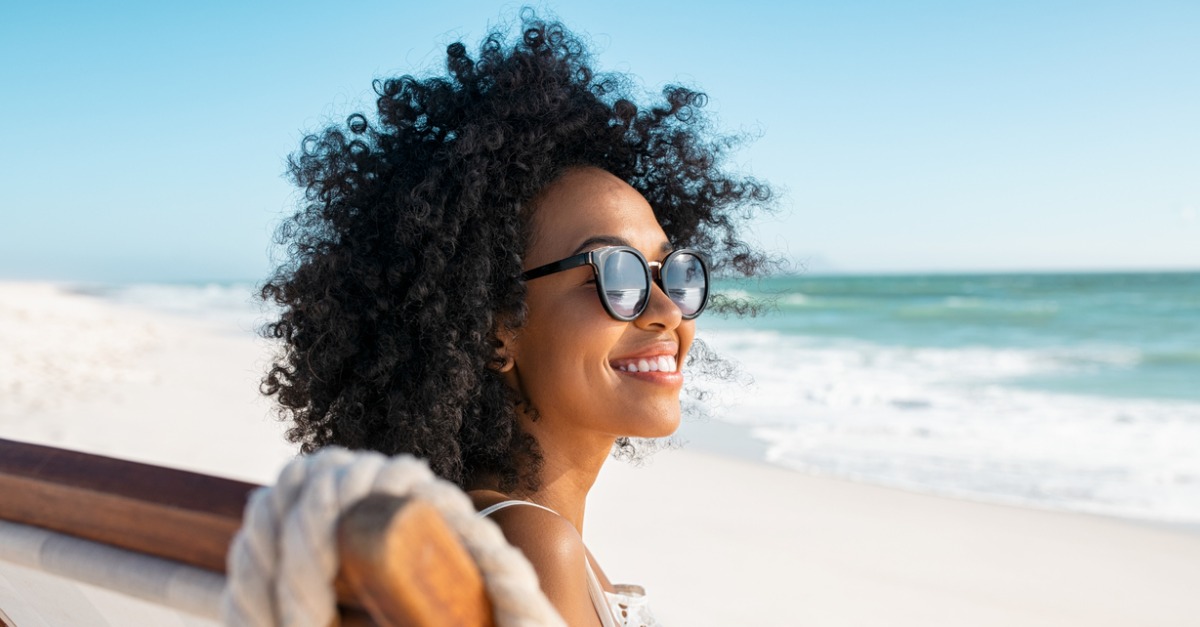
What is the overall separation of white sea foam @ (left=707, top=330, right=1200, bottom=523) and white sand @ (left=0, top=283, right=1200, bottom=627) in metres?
0.69

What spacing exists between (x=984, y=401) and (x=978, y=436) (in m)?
3.55

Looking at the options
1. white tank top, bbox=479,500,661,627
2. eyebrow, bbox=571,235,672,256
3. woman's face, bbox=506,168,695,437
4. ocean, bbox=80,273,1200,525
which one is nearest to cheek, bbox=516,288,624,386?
woman's face, bbox=506,168,695,437

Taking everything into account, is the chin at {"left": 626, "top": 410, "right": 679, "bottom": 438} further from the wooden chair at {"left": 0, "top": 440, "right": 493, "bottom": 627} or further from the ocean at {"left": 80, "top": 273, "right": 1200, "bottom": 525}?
the wooden chair at {"left": 0, "top": 440, "right": 493, "bottom": 627}

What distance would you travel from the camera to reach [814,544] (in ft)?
21.8

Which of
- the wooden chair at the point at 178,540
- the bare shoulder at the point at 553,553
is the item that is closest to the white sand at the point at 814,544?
the bare shoulder at the point at 553,553

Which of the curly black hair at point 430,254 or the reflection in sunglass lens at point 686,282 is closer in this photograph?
the curly black hair at point 430,254

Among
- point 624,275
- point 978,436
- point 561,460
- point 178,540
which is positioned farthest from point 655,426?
point 978,436

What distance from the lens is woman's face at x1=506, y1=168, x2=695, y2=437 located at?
2.31 metres

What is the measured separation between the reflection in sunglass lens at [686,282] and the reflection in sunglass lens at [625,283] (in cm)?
13

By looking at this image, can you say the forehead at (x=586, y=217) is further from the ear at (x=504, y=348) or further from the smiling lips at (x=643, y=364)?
the smiling lips at (x=643, y=364)

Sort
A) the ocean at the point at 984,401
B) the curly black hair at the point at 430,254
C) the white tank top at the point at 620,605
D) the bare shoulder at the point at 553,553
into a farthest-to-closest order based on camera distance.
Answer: the ocean at the point at 984,401 < the curly black hair at the point at 430,254 < the white tank top at the point at 620,605 < the bare shoulder at the point at 553,553

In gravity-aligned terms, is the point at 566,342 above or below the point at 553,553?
above

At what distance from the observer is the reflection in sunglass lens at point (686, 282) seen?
253cm

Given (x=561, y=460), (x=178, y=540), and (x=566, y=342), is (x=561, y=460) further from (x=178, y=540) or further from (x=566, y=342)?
(x=178, y=540)
